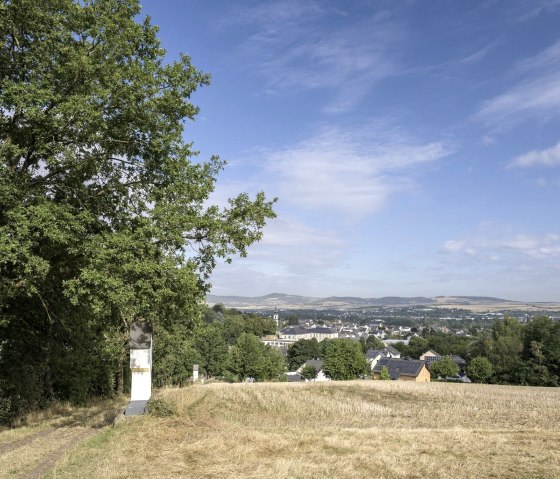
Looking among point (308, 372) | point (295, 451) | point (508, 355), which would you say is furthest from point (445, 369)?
point (295, 451)

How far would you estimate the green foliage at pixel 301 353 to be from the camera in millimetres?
127806

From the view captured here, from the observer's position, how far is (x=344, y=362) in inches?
2640

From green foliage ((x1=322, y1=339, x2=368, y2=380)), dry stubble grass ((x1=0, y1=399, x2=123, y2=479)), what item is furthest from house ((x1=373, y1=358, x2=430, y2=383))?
dry stubble grass ((x1=0, y1=399, x2=123, y2=479))

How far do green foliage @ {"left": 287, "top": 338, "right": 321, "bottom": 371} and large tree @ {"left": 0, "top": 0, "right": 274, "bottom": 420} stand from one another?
383 ft

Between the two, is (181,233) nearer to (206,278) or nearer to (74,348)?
(206,278)

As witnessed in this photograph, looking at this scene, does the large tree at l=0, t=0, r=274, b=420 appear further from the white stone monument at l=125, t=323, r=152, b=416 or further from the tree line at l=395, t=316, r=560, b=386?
the tree line at l=395, t=316, r=560, b=386

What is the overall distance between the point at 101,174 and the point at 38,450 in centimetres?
768

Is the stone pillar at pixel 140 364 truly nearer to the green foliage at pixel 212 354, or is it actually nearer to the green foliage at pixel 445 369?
the green foliage at pixel 212 354

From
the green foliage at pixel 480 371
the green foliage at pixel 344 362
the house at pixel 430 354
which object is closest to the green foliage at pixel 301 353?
the house at pixel 430 354

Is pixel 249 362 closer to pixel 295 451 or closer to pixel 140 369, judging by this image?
pixel 140 369

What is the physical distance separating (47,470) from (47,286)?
7.14 meters

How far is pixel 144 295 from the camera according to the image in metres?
11.8

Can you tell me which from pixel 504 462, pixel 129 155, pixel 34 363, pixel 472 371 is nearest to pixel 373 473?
pixel 504 462

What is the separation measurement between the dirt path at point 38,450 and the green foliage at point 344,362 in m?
56.6
